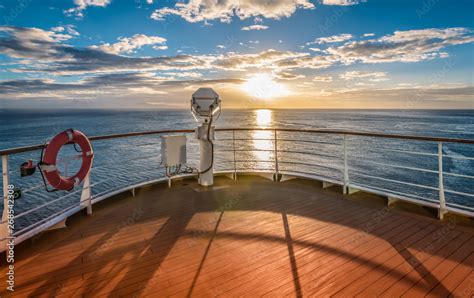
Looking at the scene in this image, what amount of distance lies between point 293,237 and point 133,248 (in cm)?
123

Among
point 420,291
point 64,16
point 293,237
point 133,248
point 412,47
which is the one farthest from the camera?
point 412,47

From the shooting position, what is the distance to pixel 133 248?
194 cm

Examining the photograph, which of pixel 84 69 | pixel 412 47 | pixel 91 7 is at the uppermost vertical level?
pixel 84 69

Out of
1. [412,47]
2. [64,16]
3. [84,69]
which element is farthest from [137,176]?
[84,69]

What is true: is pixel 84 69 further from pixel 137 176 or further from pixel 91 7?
pixel 91 7

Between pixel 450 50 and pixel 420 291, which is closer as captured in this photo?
pixel 420 291

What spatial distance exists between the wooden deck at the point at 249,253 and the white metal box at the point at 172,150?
659 millimetres

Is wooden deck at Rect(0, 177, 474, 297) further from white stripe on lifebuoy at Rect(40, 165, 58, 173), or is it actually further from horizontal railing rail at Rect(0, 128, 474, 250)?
white stripe on lifebuoy at Rect(40, 165, 58, 173)

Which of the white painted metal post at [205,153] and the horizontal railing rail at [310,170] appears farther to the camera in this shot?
the white painted metal post at [205,153]

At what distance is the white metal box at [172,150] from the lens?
10.9 feet

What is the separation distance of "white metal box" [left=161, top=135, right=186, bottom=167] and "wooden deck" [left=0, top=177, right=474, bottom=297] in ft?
2.16

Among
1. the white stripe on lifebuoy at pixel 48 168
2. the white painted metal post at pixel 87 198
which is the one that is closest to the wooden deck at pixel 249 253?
the white painted metal post at pixel 87 198

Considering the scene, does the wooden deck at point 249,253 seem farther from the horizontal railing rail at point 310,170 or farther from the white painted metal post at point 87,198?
the horizontal railing rail at point 310,170

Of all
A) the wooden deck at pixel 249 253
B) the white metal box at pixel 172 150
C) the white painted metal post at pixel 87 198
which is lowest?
the wooden deck at pixel 249 253
